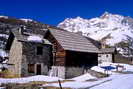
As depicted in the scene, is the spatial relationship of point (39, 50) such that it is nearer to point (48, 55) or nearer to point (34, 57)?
point (34, 57)

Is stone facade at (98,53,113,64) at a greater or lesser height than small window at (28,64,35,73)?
greater

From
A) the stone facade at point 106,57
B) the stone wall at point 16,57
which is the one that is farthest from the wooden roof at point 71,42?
the stone facade at point 106,57

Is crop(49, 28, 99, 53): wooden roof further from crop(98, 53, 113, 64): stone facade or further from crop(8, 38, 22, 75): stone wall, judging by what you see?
crop(98, 53, 113, 64): stone facade

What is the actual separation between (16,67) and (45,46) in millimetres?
5644

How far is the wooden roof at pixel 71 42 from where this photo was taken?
38775mm

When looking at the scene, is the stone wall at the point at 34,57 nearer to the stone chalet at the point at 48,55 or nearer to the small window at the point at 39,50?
the stone chalet at the point at 48,55

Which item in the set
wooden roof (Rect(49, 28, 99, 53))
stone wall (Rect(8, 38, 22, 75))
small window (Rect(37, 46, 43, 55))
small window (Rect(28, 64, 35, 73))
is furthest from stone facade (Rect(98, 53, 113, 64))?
small window (Rect(28, 64, 35, 73))

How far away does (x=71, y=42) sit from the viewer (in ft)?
133

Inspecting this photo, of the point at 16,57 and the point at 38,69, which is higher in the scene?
the point at 16,57

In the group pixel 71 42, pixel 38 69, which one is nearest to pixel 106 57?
pixel 71 42

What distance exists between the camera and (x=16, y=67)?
37.1 metres

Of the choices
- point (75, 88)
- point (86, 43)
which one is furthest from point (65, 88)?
point (86, 43)

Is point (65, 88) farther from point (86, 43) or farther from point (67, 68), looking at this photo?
point (86, 43)

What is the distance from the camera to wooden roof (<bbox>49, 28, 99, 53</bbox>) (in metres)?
38.8
